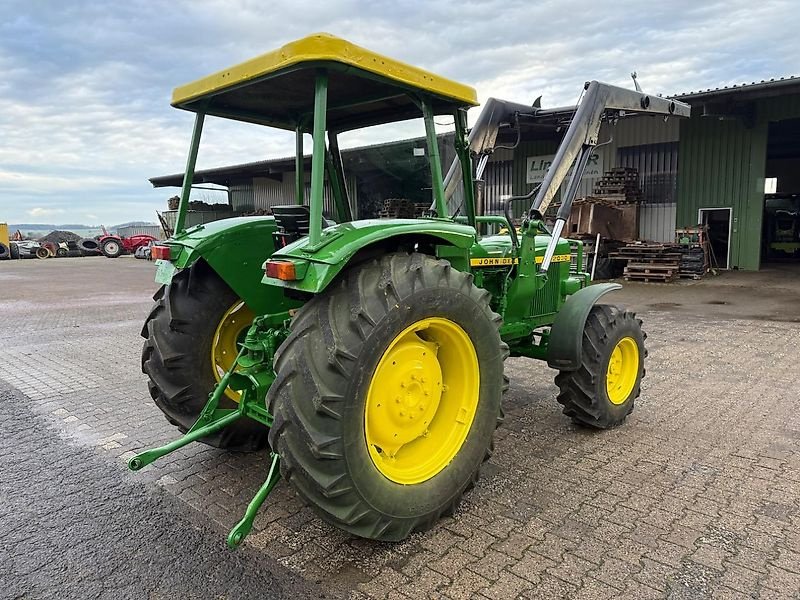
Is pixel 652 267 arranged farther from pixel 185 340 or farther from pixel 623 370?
pixel 185 340

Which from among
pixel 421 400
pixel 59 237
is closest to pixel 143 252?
pixel 59 237

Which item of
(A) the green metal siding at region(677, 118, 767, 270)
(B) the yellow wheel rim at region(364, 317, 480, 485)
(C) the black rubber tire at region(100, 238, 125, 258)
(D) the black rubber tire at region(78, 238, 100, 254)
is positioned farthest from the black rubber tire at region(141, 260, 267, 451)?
(D) the black rubber tire at region(78, 238, 100, 254)

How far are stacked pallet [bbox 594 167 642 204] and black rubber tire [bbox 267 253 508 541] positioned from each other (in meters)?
14.0

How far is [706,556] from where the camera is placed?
261 cm

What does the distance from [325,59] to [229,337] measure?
199 cm

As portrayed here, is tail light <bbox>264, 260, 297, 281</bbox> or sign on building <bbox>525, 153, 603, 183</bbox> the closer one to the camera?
tail light <bbox>264, 260, 297, 281</bbox>

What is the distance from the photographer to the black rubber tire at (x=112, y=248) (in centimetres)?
3184

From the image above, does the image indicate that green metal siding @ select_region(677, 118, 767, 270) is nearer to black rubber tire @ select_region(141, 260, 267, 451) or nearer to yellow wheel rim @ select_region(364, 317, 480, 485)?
yellow wheel rim @ select_region(364, 317, 480, 485)

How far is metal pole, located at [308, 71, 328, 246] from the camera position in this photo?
8.71 ft

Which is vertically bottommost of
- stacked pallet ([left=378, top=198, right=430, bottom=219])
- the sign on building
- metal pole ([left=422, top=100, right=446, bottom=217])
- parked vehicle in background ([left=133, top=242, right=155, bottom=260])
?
parked vehicle in background ([left=133, top=242, right=155, bottom=260])

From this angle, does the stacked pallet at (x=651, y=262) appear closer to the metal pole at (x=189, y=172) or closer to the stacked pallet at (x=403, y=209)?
the stacked pallet at (x=403, y=209)

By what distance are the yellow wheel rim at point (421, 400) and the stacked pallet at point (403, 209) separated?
47.5 inches

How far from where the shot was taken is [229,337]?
3758 millimetres

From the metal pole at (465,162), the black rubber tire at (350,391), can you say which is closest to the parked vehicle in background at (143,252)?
the metal pole at (465,162)
